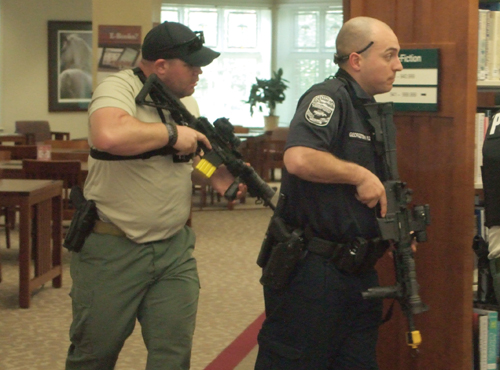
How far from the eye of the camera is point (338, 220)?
216cm

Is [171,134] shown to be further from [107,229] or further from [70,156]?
[70,156]

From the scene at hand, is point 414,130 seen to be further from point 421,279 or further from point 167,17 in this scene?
point 167,17

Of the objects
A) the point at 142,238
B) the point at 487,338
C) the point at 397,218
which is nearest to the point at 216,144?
the point at 142,238

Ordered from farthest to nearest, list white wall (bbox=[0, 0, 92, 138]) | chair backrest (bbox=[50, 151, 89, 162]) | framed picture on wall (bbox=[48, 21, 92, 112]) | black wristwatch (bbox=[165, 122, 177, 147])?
framed picture on wall (bbox=[48, 21, 92, 112])
white wall (bbox=[0, 0, 92, 138])
chair backrest (bbox=[50, 151, 89, 162])
black wristwatch (bbox=[165, 122, 177, 147])

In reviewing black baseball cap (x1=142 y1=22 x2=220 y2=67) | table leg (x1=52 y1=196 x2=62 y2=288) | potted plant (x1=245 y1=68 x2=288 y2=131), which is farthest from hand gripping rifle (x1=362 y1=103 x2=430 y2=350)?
potted plant (x1=245 y1=68 x2=288 y2=131)

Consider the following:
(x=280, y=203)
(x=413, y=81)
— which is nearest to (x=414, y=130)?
(x=413, y=81)

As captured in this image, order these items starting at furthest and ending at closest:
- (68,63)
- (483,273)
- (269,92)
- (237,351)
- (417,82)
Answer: (269,92) < (68,63) < (237,351) < (483,273) < (417,82)

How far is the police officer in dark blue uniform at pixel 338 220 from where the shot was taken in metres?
2.12

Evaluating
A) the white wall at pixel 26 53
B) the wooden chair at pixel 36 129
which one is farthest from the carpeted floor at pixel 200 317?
the white wall at pixel 26 53

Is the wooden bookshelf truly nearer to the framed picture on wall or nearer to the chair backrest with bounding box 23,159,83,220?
the chair backrest with bounding box 23,159,83,220

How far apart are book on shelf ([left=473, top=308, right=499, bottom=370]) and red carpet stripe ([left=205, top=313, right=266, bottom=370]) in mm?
1360

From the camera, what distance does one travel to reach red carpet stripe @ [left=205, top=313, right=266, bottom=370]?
368cm

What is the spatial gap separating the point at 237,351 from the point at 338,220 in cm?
195

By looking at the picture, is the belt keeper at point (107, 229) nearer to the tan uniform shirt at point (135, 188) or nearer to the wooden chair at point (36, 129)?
the tan uniform shirt at point (135, 188)
